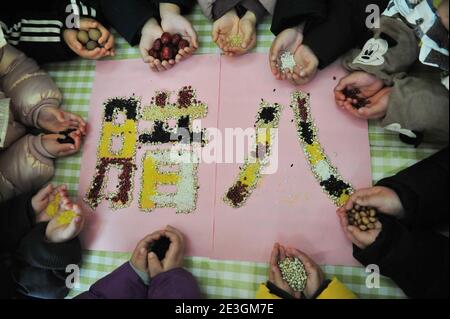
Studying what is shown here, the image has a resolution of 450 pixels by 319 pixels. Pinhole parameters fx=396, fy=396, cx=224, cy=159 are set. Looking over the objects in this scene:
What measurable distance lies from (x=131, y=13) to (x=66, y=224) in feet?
2.08

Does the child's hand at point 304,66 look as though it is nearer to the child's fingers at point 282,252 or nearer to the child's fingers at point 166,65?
the child's fingers at point 166,65

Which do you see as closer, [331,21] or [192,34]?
[331,21]

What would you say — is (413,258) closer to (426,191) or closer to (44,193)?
(426,191)

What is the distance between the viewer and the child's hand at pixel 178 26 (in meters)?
1.17

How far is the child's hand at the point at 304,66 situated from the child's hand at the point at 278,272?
450 mm

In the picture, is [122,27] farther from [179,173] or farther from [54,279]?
[54,279]

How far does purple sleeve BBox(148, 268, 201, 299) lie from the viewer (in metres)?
0.96

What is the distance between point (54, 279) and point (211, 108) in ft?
2.07

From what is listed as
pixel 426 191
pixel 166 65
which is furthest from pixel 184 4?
pixel 426 191

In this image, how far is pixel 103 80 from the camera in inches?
48.6

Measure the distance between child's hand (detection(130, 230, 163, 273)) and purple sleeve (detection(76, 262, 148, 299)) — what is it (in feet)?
0.07

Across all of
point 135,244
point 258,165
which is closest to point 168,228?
point 135,244

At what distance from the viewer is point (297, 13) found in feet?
3.41

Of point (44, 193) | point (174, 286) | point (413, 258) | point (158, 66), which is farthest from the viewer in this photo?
point (158, 66)
